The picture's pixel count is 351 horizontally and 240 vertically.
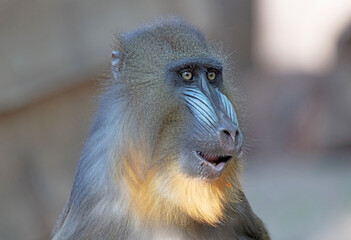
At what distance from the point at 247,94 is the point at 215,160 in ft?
5.18

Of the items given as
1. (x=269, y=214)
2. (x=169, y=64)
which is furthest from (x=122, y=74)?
(x=269, y=214)

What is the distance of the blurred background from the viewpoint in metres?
6.39

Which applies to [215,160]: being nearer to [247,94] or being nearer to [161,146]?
[161,146]

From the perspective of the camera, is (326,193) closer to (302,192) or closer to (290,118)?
(302,192)

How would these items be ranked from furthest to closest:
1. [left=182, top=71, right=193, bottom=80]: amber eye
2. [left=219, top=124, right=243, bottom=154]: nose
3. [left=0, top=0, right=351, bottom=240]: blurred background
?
[left=0, top=0, right=351, bottom=240]: blurred background
[left=182, top=71, right=193, bottom=80]: amber eye
[left=219, top=124, right=243, bottom=154]: nose

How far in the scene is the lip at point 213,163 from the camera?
111 inches

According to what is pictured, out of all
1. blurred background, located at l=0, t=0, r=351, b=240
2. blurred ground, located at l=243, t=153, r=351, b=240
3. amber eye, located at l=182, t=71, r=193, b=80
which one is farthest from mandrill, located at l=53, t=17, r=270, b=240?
blurred ground, located at l=243, t=153, r=351, b=240

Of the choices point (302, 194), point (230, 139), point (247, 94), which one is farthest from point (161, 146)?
point (302, 194)

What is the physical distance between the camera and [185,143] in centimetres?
285

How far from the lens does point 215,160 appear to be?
9.37 ft

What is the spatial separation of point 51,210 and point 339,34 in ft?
16.3

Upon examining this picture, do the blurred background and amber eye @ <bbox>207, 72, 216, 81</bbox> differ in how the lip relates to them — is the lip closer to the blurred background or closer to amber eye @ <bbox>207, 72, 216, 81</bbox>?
amber eye @ <bbox>207, 72, 216, 81</bbox>

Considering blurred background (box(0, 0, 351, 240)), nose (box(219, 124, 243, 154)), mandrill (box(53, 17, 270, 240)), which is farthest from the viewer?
blurred background (box(0, 0, 351, 240))

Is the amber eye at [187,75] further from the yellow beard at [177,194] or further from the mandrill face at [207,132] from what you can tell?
the yellow beard at [177,194]
